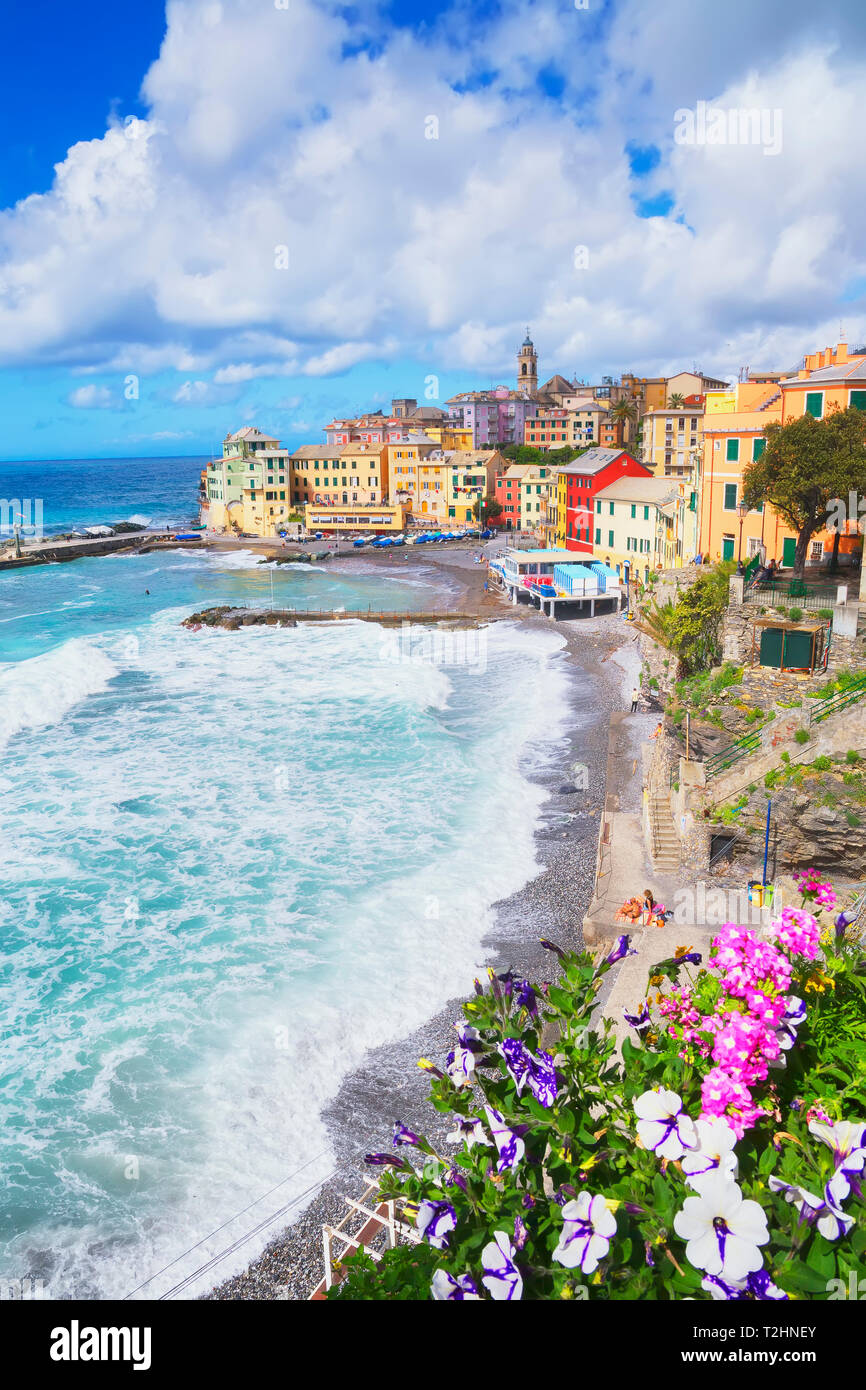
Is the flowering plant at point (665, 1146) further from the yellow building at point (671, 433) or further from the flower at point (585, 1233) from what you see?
the yellow building at point (671, 433)

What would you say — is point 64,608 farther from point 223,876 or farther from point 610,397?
point 610,397

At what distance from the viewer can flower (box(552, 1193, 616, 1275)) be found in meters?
3.61

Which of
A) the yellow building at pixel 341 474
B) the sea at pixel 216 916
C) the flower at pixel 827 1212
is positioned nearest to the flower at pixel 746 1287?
the flower at pixel 827 1212

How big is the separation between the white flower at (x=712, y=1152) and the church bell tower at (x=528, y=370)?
140279 mm

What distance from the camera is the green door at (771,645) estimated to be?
21.4 m

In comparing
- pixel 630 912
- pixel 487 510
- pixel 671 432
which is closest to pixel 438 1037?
pixel 630 912

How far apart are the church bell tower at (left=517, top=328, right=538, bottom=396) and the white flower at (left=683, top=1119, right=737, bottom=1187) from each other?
140 m

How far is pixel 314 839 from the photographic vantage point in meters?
22.5

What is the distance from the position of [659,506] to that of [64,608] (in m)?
41.5

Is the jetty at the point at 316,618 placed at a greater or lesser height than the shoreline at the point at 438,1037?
greater

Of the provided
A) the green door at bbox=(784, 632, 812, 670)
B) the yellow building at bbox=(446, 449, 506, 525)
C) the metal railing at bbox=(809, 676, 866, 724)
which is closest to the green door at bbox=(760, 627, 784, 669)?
the green door at bbox=(784, 632, 812, 670)

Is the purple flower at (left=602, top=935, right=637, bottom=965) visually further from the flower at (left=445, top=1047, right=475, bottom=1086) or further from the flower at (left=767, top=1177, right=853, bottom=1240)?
the flower at (left=767, top=1177, right=853, bottom=1240)

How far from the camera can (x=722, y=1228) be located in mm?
3508
